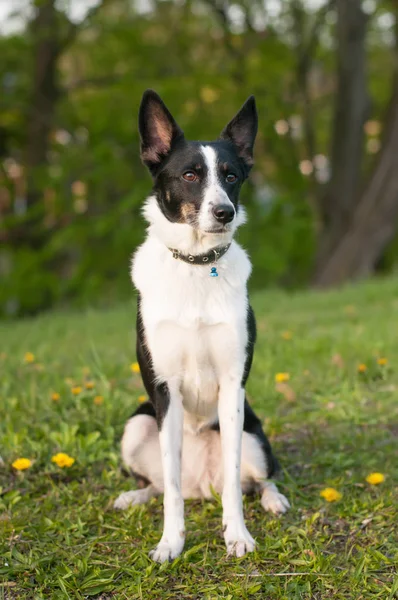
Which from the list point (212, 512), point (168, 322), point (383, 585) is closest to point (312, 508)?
point (212, 512)

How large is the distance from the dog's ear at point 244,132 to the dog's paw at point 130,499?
165 centimetres

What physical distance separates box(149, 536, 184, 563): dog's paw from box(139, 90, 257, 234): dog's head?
4.19 ft

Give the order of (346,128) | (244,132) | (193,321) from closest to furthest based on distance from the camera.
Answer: (193,321), (244,132), (346,128)

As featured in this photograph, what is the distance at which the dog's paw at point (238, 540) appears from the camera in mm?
2727

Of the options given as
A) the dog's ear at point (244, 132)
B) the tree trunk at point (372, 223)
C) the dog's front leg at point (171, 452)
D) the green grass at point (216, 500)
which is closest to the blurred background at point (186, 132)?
the tree trunk at point (372, 223)

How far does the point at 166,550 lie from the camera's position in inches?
107

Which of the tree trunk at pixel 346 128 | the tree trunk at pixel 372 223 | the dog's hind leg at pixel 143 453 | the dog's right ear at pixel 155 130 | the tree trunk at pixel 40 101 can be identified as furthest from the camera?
the tree trunk at pixel 40 101

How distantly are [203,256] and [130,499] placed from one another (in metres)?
1.20

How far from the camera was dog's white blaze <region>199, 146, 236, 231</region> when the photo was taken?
9.26 ft

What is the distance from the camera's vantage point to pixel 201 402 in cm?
304

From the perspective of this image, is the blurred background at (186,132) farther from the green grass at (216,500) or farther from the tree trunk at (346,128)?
the green grass at (216,500)

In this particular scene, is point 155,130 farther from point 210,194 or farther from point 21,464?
point 21,464

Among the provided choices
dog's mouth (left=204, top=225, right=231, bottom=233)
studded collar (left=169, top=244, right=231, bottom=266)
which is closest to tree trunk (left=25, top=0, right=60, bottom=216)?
studded collar (left=169, top=244, right=231, bottom=266)

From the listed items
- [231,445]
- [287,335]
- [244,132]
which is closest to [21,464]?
[231,445]
